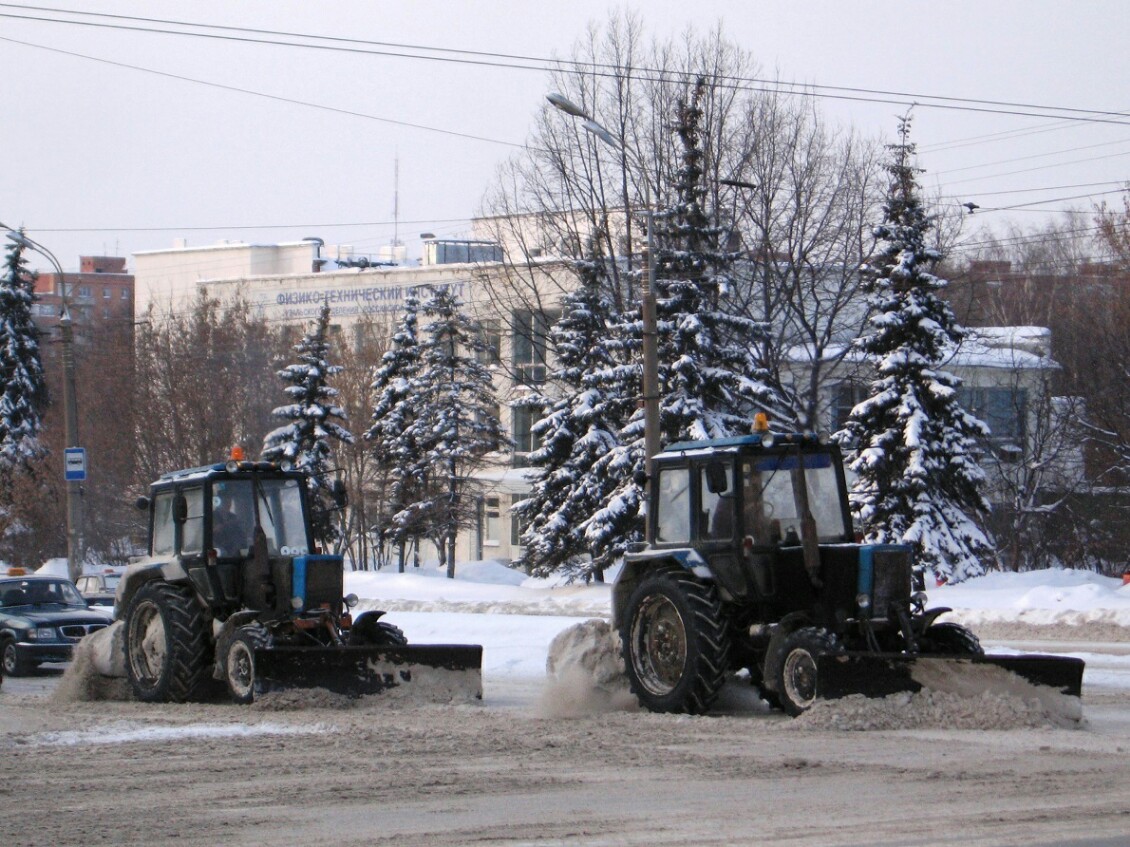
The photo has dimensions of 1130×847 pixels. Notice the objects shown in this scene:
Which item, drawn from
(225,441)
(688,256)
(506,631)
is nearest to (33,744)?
(506,631)

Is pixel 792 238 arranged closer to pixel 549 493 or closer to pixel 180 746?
pixel 549 493

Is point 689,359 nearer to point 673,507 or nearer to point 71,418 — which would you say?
point 71,418

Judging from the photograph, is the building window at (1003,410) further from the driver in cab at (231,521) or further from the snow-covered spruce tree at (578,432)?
the driver in cab at (231,521)

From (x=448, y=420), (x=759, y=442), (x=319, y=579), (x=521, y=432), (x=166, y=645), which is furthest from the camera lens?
(x=521, y=432)

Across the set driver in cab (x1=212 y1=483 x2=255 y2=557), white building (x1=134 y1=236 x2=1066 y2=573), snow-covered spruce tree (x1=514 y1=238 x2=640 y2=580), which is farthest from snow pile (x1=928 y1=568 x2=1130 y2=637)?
driver in cab (x1=212 y1=483 x2=255 y2=557)

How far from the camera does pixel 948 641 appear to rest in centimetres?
1228

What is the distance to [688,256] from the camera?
3416cm

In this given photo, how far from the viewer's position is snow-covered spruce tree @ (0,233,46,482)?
56.7 m

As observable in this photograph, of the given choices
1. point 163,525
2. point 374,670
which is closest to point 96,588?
point 163,525

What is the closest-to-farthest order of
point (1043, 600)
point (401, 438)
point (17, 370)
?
1. point (1043, 600)
2. point (401, 438)
3. point (17, 370)

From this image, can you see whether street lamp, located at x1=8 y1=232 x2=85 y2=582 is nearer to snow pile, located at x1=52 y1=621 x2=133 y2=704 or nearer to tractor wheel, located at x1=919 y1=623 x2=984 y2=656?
snow pile, located at x1=52 y1=621 x2=133 y2=704

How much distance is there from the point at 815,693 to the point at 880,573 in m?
1.19

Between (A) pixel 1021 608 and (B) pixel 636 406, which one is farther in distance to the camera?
(B) pixel 636 406

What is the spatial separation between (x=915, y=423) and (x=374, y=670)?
68.5 feet
